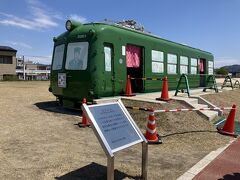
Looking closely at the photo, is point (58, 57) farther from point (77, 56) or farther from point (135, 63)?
point (135, 63)

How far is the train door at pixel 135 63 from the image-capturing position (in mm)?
11594

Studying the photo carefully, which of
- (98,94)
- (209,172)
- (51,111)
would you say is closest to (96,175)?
(209,172)

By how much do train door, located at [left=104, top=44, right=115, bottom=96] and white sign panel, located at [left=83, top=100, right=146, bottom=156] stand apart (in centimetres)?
531

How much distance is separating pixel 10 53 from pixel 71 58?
46266 mm

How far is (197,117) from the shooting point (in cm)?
920

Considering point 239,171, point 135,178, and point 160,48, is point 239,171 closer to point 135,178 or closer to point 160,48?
point 135,178

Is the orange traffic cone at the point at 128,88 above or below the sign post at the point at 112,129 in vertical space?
above

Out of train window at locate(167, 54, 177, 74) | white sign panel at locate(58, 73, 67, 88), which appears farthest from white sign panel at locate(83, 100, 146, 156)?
train window at locate(167, 54, 177, 74)

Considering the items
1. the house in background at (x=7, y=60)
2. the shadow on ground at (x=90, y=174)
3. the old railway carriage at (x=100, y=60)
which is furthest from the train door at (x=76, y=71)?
the house in background at (x=7, y=60)

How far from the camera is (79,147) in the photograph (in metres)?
6.40

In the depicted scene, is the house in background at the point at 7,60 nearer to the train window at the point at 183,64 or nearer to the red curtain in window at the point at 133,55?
the train window at the point at 183,64

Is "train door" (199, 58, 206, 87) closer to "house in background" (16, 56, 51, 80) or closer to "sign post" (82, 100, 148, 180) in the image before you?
"sign post" (82, 100, 148, 180)

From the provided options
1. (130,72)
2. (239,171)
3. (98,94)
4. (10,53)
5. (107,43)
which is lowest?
(239,171)

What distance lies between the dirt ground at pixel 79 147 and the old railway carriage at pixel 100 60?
106 cm
